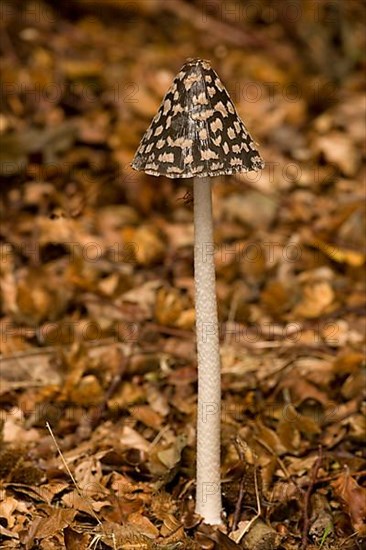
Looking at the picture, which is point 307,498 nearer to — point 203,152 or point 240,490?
point 240,490

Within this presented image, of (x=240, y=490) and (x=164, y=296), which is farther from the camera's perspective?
(x=164, y=296)

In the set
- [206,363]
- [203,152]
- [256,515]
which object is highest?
[203,152]

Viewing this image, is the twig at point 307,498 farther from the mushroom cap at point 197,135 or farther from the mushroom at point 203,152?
the mushroom cap at point 197,135

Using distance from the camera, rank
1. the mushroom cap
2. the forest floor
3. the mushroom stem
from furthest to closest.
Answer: the forest floor < the mushroom stem < the mushroom cap

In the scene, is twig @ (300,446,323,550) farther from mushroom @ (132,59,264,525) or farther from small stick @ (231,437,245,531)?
mushroom @ (132,59,264,525)

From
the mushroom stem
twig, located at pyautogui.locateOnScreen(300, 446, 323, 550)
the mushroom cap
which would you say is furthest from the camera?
twig, located at pyautogui.locateOnScreen(300, 446, 323, 550)

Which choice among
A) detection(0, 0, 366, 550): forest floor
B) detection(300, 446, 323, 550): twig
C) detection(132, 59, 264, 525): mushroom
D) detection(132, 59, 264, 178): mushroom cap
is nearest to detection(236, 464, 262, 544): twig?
detection(0, 0, 366, 550): forest floor

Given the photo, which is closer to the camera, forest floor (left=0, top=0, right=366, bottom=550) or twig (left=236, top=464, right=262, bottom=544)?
twig (left=236, top=464, right=262, bottom=544)

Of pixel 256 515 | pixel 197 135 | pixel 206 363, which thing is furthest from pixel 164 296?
pixel 197 135
